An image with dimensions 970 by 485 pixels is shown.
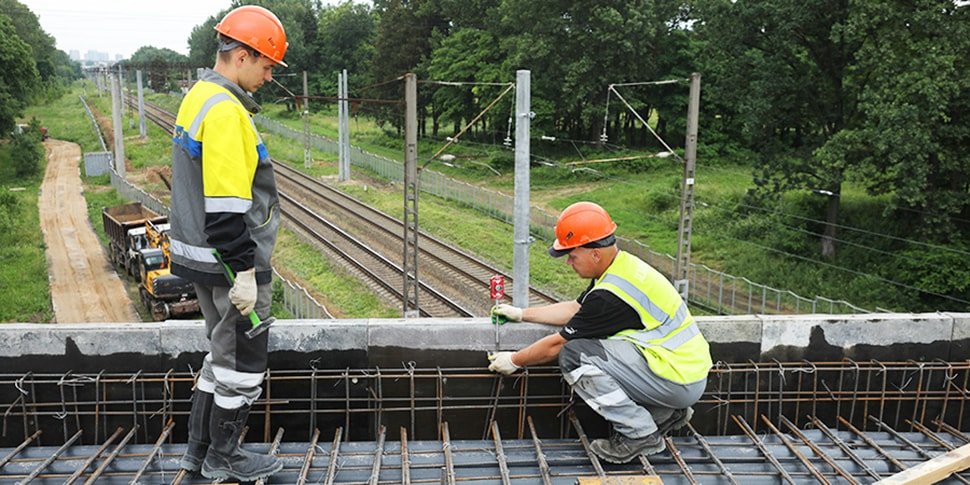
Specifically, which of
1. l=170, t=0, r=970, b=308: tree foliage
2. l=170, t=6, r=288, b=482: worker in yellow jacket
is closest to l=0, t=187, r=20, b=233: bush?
l=170, t=0, r=970, b=308: tree foliage

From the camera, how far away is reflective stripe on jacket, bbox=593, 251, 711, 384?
177 inches

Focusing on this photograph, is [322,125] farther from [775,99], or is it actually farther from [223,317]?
[223,317]

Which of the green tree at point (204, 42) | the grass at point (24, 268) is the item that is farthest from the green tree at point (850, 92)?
the green tree at point (204, 42)

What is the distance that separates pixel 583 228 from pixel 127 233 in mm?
21343

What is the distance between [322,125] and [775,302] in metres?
49.1

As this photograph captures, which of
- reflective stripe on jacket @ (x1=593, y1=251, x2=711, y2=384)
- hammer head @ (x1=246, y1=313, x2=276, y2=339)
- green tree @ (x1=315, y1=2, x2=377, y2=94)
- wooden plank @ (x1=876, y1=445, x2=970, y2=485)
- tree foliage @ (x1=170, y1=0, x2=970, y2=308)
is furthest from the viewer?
green tree @ (x1=315, y1=2, x2=377, y2=94)

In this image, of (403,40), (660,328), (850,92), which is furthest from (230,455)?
(403,40)

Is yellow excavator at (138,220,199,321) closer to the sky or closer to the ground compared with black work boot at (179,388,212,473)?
closer to the ground

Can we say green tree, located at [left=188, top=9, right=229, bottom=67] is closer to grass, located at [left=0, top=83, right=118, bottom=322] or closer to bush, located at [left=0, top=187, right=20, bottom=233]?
grass, located at [left=0, top=83, right=118, bottom=322]

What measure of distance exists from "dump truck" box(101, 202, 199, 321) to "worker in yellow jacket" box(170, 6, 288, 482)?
43.3ft

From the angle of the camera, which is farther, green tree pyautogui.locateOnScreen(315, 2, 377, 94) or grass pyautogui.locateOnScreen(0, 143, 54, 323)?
green tree pyautogui.locateOnScreen(315, 2, 377, 94)

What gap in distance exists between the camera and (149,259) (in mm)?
20125

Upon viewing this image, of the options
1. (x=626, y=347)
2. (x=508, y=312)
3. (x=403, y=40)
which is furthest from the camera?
(x=403, y=40)

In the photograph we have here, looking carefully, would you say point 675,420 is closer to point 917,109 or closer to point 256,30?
point 256,30
